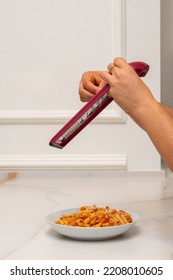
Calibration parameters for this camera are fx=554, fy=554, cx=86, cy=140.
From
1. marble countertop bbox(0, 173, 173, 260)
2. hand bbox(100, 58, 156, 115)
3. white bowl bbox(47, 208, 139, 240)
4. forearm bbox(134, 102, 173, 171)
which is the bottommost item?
marble countertop bbox(0, 173, 173, 260)

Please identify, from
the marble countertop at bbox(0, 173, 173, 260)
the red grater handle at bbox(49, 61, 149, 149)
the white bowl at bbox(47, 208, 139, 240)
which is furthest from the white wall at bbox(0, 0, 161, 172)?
the white bowl at bbox(47, 208, 139, 240)

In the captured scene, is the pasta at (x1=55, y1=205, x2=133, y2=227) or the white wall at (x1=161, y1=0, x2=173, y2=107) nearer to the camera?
the pasta at (x1=55, y1=205, x2=133, y2=227)

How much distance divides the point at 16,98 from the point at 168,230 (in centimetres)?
77

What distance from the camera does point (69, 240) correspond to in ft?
2.79

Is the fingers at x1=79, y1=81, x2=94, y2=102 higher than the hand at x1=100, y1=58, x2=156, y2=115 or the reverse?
the reverse

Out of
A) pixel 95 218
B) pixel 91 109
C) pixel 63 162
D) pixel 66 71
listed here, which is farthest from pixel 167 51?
pixel 95 218

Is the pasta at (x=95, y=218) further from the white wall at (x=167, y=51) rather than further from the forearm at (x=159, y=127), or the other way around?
the white wall at (x=167, y=51)

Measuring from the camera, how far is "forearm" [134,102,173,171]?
2.72ft

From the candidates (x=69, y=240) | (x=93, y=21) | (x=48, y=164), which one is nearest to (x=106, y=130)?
(x=48, y=164)

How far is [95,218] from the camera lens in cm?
84

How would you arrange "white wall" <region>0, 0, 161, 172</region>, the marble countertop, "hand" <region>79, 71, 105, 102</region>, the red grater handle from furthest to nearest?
"white wall" <region>0, 0, 161, 172</region> < "hand" <region>79, 71, 105, 102</region> < the red grater handle < the marble countertop

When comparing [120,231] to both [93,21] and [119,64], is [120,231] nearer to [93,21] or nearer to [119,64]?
[119,64]

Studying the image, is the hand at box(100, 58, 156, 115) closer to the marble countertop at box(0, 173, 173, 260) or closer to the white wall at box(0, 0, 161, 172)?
the marble countertop at box(0, 173, 173, 260)

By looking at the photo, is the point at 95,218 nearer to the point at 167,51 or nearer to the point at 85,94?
the point at 85,94
